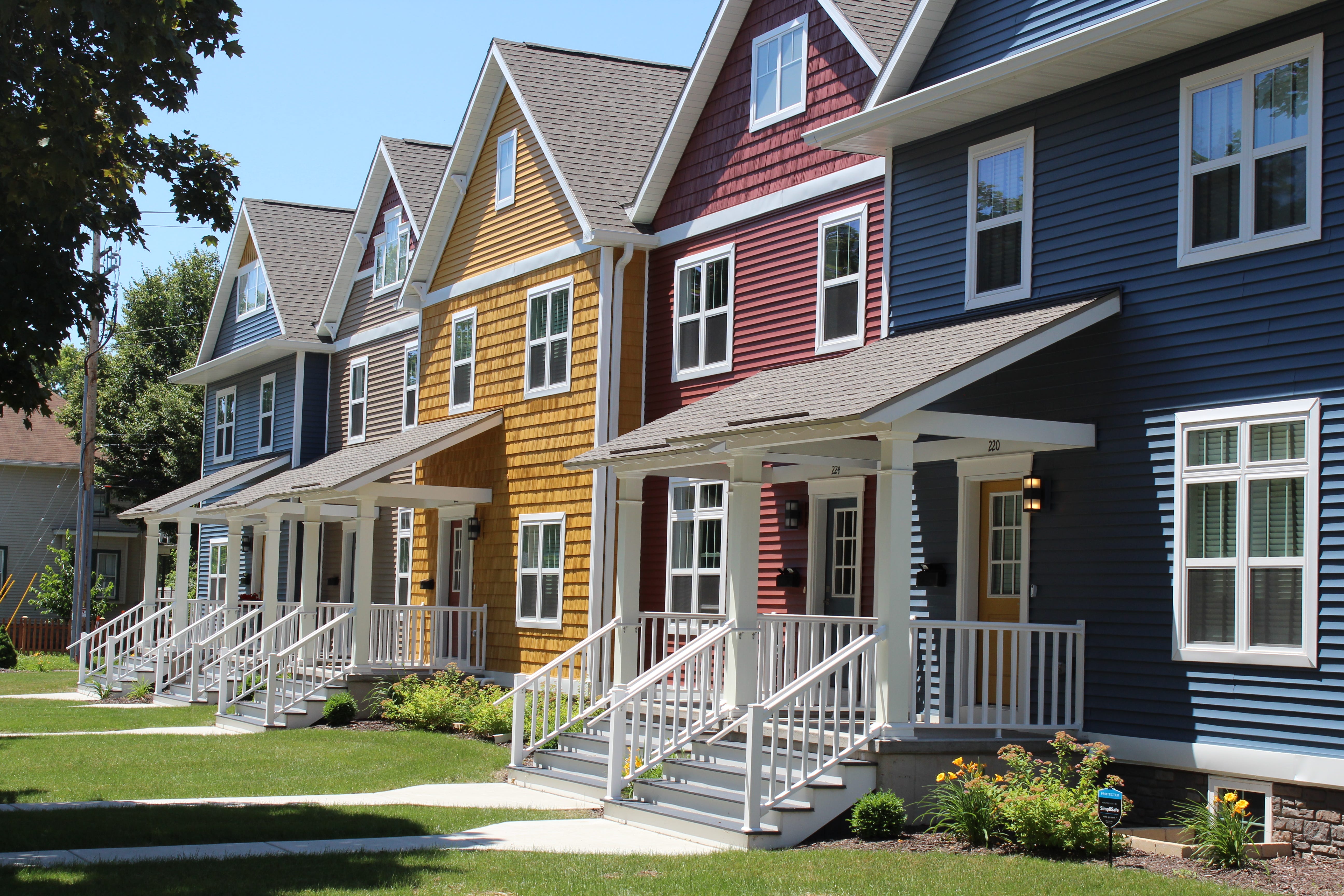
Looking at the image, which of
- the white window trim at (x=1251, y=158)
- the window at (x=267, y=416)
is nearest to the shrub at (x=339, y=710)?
the window at (x=267, y=416)

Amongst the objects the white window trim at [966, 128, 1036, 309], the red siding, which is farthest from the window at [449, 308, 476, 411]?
the white window trim at [966, 128, 1036, 309]

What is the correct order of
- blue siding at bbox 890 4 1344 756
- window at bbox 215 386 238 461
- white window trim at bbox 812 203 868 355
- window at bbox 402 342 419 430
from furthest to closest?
window at bbox 215 386 238 461, window at bbox 402 342 419 430, white window trim at bbox 812 203 868 355, blue siding at bbox 890 4 1344 756

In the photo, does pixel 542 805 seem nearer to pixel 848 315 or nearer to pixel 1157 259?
pixel 848 315

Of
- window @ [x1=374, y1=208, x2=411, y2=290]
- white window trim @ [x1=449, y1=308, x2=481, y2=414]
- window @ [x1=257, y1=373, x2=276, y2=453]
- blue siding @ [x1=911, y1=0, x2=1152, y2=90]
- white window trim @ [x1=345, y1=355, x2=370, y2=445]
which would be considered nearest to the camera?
blue siding @ [x1=911, y1=0, x2=1152, y2=90]

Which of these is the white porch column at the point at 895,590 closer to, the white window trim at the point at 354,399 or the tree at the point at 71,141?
the tree at the point at 71,141

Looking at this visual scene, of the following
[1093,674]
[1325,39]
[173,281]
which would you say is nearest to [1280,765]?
[1093,674]

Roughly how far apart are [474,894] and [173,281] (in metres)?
47.5

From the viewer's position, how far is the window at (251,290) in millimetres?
32781

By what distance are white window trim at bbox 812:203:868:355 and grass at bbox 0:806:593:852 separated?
6117mm

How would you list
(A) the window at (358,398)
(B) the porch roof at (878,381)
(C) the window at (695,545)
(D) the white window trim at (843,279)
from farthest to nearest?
(A) the window at (358,398) → (C) the window at (695,545) → (D) the white window trim at (843,279) → (B) the porch roof at (878,381)

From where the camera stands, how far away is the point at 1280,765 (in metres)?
10.8

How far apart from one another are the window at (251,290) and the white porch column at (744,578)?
21511mm

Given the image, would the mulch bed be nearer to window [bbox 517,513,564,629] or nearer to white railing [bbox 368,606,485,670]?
window [bbox 517,513,564,629]

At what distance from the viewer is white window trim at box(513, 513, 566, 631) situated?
20.2 meters
